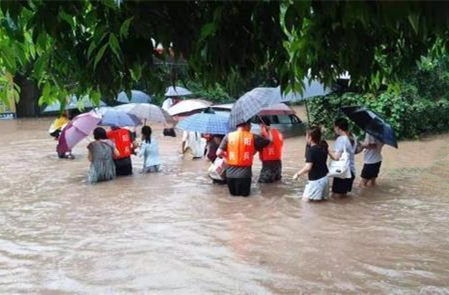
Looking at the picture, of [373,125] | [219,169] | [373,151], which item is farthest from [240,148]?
[373,151]

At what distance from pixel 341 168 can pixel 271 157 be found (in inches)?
78.9

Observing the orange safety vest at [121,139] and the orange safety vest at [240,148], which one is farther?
the orange safety vest at [121,139]

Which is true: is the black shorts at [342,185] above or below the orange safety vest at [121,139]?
below

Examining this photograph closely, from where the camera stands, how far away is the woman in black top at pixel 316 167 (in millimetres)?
9812

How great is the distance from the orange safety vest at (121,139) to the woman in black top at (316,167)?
14.2 ft

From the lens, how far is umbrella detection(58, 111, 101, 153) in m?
12.8

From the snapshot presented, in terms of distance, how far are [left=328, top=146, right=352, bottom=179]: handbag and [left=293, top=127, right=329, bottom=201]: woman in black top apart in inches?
8.7

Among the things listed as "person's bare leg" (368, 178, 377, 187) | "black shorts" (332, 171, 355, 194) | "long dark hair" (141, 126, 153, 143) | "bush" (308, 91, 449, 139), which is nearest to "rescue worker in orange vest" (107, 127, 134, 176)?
"long dark hair" (141, 126, 153, 143)

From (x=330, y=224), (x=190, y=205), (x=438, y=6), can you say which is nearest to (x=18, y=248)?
(x=190, y=205)

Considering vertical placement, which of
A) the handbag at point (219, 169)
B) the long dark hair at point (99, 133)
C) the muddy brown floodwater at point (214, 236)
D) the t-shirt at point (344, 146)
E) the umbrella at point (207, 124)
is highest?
the umbrella at point (207, 124)

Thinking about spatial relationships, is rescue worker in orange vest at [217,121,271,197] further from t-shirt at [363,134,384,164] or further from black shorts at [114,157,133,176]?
black shorts at [114,157,133,176]

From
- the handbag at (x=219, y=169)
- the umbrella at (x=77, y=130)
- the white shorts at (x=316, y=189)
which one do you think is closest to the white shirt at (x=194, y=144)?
the umbrella at (x=77, y=130)

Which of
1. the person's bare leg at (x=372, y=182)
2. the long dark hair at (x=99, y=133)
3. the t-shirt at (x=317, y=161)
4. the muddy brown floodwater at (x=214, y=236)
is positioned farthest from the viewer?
the long dark hair at (x=99, y=133)

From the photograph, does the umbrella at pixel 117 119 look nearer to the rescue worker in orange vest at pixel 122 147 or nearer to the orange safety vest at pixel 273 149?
the rescue worker in orange vest at pixel 122 147
